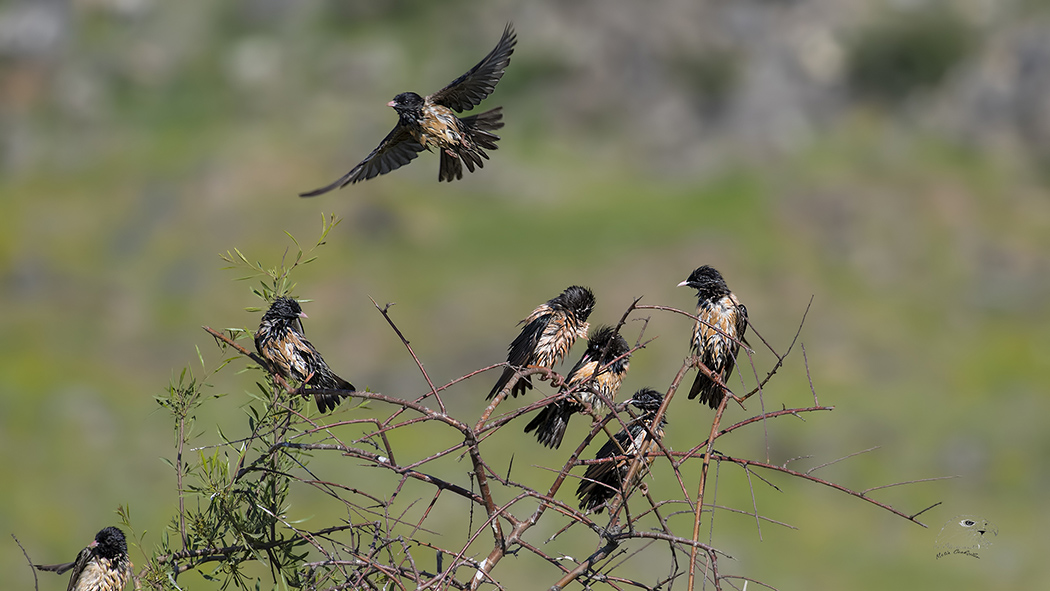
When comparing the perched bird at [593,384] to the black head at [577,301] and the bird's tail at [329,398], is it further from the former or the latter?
the bird's tail at [329,398]

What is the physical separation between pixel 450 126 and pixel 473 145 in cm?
16

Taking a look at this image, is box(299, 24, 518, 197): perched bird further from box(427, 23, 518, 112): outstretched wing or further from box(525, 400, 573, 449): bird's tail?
box(525, 400, 573, 449): bird's tail

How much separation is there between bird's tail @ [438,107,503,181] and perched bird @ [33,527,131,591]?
240cm

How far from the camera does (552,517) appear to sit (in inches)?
639

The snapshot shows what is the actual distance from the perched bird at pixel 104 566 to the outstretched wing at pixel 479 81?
2679 mm

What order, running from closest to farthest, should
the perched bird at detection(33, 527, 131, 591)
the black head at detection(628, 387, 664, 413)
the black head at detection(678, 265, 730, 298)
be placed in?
→ 1. the black head at detection(628, 387, 664, 413)
2. the black head at detection(678, 265, 730, 298)
3. the perched bird at detection(33, 527, 131, 591)

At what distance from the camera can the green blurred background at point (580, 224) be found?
19.0 m

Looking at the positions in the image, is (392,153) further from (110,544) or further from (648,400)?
(110,544)

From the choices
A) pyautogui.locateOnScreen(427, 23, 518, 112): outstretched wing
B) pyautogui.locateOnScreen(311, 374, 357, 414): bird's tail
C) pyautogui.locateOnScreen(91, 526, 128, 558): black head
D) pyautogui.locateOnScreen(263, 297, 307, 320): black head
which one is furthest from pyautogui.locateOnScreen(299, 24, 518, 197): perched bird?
pyautogui.locateOnScreen(91, 526, 128, 558): black head

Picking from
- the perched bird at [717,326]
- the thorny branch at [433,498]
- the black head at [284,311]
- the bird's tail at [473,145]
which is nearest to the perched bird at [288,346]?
the black head at [284,311]

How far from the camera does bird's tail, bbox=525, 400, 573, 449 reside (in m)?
4.85

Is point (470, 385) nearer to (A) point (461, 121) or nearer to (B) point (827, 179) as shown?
(B) point (827, 179)

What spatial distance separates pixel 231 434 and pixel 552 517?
19.1 ft

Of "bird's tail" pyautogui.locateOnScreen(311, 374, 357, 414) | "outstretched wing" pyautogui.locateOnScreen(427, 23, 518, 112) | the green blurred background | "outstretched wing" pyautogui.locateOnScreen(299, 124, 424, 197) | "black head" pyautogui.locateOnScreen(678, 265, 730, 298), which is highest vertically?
the green blurred background
